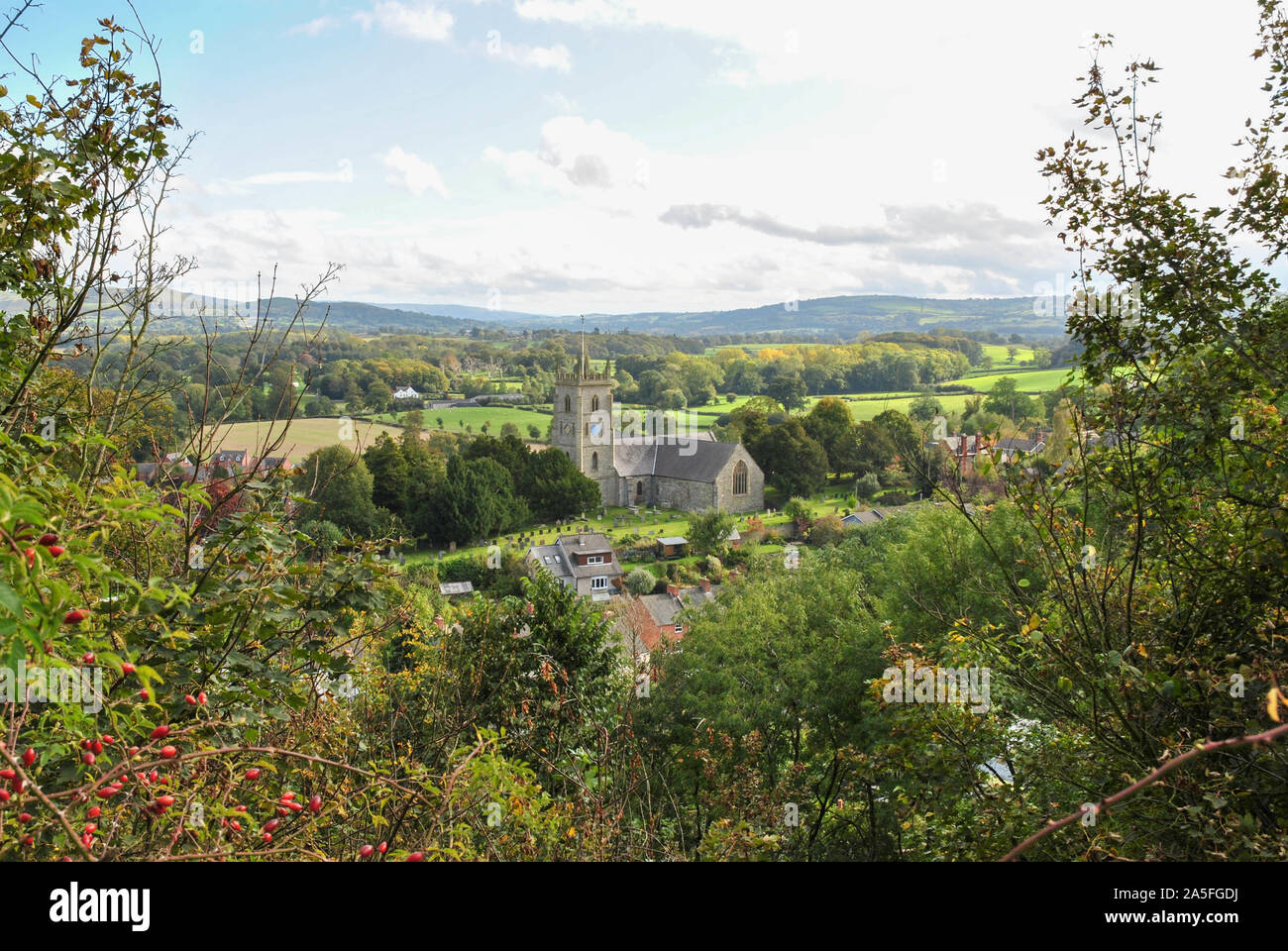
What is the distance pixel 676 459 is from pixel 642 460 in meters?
2.44

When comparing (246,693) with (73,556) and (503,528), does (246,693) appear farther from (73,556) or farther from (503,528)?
(503,528)

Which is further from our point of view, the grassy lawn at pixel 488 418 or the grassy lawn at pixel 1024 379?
the grassy lawn at pixel 488 418

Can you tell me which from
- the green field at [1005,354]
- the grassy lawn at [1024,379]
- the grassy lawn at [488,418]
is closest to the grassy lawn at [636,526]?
the grassy lawn at [488,418]

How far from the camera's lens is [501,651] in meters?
9.87

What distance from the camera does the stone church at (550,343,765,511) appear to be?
52.9 metres

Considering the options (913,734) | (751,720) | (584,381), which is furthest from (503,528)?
(913,734)

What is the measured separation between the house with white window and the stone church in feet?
52.6

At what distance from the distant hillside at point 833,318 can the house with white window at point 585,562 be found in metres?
81.6

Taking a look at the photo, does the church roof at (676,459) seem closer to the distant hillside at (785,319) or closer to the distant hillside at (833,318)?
the distant hillside at (785,319)

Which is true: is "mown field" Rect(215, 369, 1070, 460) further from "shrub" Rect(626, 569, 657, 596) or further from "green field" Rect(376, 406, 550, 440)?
"shrub" Rect(626, 569, 657, 596)

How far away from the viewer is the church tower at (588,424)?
5453 cm

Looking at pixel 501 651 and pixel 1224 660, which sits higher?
pixel 1224 660

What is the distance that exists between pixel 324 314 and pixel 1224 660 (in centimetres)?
451

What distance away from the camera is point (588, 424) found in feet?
180
